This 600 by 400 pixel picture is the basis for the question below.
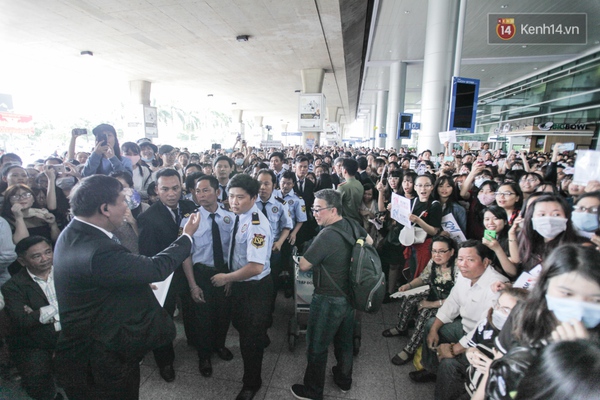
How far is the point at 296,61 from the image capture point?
12.1 m

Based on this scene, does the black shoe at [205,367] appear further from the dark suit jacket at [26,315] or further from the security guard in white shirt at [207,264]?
the dark suit jacket at [26,315]

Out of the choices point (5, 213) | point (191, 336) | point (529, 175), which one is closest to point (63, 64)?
point (5, 213)

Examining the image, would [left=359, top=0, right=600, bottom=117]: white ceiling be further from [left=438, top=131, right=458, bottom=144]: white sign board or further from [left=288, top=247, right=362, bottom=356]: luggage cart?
[left=288, top=247, right=362, bottom=356]: luggage cart

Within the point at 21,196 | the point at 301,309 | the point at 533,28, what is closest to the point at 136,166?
the point at 21,196

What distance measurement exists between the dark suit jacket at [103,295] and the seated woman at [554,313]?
1.73 meters

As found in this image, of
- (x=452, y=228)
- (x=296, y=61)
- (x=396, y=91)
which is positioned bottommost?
(x=452, y=228)

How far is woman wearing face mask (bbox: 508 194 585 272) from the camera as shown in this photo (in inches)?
88.0

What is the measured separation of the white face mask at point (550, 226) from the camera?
2.22 metres

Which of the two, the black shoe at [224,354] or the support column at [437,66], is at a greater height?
the support column at [437,66]

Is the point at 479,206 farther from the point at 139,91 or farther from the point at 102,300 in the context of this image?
the point at 139,91

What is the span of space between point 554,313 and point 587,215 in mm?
1399

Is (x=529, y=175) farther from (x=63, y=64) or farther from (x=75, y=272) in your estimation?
(x=63, y=64)

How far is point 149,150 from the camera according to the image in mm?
5871

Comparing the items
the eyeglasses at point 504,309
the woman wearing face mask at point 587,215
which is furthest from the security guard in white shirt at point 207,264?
the woman wearing face mask at point 587,215
